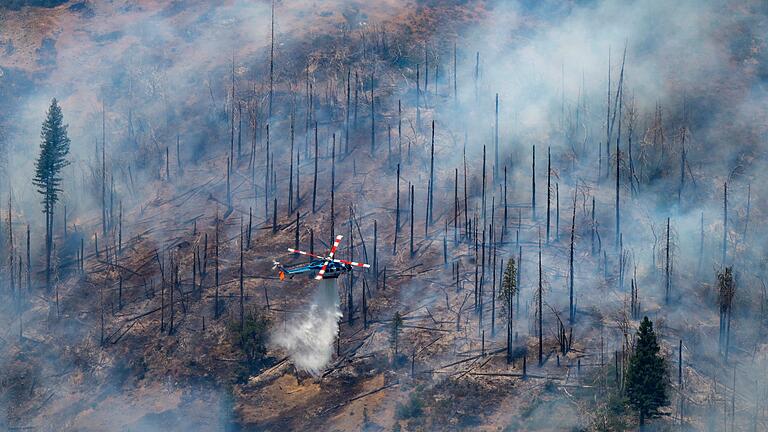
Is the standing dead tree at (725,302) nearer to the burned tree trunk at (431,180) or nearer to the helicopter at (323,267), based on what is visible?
the burned tree trunk at (431,180)

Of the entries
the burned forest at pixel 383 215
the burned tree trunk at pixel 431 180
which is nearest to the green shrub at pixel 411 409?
the burned forest at pixel 383 215

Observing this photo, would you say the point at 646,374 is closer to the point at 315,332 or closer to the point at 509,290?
the point at 509,290

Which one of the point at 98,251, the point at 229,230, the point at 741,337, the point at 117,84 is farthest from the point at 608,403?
the point at 117,84

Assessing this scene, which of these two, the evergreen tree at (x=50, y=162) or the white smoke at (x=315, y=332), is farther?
the evergreen tree at (x=50, y=162)

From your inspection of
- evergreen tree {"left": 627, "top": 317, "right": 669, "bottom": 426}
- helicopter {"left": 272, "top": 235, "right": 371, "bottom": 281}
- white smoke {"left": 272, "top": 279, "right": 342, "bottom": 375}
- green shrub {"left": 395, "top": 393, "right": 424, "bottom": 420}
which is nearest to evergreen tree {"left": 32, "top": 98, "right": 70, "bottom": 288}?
helicopter {"left": 272, "top": 235, "right": 371, "bottom": 281}

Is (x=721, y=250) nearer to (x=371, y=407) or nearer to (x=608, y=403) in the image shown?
(x=608, y=403)

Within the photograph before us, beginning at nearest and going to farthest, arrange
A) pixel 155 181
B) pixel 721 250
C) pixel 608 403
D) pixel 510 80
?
1. pixel 608 403
2. pixel 721 250
3. pixel 155 181
4. pixel 510 80
